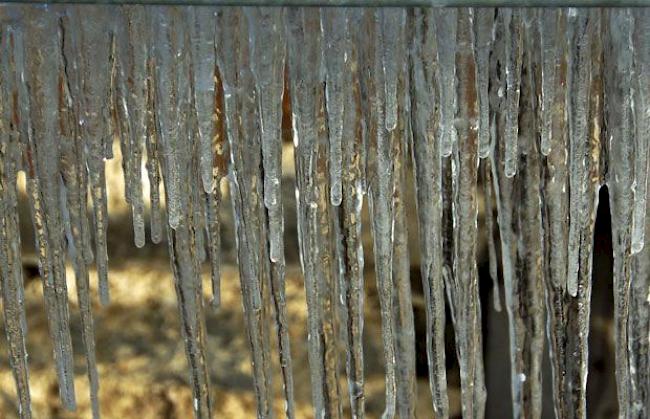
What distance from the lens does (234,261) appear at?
2047 millimetres

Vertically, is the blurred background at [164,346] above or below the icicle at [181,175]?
below

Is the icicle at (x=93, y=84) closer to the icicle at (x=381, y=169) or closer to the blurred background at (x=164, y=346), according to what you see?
the icicle at (x=381, y=169)

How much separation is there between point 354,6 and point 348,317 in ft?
1.59

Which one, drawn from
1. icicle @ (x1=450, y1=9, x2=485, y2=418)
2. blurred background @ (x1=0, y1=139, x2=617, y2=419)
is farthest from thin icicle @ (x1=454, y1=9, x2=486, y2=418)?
blurred background @ (x1=0, y1=139, x2=617, y2=419)

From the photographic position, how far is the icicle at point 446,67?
1282 mm

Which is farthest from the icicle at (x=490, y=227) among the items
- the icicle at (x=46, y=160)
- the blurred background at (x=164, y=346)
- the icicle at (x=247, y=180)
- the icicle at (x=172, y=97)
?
the icicle at (x=46, y=160)

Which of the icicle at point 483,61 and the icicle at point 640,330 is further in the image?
the icicle at point 640,330

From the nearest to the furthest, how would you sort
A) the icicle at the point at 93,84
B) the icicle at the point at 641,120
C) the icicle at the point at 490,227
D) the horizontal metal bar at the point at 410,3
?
the horizontal metal bar at the point at 410,3 < the icicle at the point at 641,120 < the icicle at the point at 93,84 < the icicle at the point at 490,227

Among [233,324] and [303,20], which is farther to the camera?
[233,324]

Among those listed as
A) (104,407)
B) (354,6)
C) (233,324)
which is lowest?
(104,407)

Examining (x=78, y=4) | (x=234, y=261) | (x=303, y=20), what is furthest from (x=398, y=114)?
(x=234, y=261)

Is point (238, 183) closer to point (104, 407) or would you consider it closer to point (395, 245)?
point (395, 245)

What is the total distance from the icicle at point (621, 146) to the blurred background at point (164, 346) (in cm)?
55

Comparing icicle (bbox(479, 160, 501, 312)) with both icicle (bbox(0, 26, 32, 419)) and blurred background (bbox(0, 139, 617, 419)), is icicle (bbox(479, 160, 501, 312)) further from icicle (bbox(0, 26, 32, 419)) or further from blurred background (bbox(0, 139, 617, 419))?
icicle (bbox(0, 26, 32, 419))
